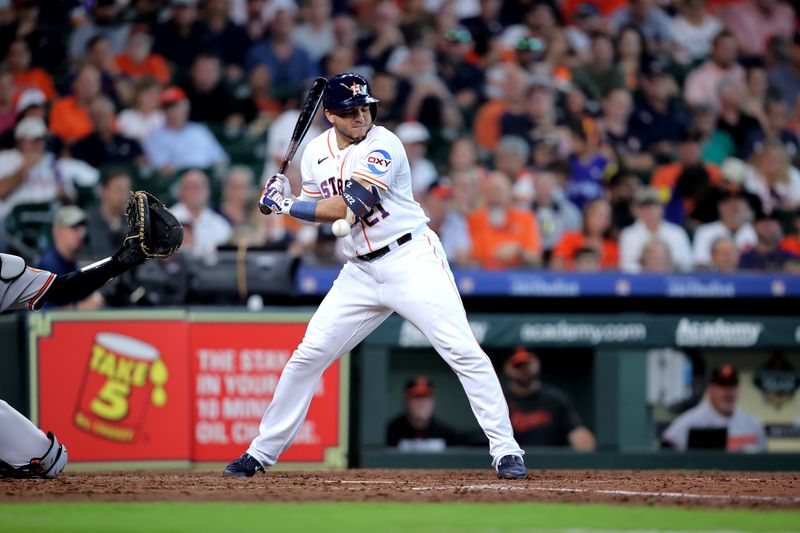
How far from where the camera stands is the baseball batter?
5559 mm

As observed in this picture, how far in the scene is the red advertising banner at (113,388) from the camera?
25.2ft

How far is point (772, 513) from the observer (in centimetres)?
464

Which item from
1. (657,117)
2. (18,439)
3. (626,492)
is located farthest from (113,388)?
(657,117)

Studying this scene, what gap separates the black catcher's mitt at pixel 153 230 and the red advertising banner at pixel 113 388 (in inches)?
90.4

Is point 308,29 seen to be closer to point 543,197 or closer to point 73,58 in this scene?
point 73,58

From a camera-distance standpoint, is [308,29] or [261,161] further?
[308,29]

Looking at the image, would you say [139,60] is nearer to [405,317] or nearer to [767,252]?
[767,252]

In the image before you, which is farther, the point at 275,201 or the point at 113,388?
the point at 113,388

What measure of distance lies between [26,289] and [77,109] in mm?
5119

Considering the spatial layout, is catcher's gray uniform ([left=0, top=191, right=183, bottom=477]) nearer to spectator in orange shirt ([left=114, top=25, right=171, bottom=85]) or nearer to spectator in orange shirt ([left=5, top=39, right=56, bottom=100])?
spectator in orange shirt ([left=5, top=39, right=56, bottom=100])

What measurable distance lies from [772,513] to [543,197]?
5.62 metres

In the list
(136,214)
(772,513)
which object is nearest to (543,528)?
(772,513)

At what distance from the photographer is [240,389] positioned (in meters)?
7.87

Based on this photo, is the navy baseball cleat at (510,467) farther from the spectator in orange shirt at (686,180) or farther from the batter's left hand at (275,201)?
the spectator in orange shirt at (686,180)
